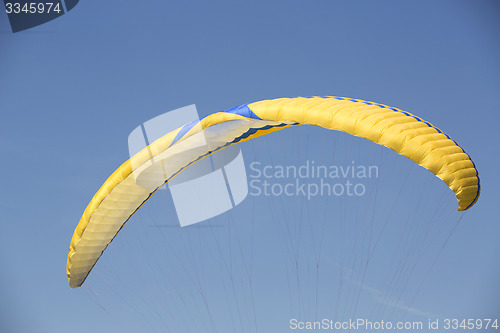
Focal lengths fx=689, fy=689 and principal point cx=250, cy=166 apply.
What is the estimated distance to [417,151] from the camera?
13.1 m

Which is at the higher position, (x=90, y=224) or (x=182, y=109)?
(x=182, y=109)

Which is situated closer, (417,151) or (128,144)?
(417,151)

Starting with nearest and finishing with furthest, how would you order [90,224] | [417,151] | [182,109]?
[417,151]
[90,224]
[182,109]

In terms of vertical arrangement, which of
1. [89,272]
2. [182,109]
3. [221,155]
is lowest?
[89,272]

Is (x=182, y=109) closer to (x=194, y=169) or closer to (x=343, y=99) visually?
(x=194, y=169)

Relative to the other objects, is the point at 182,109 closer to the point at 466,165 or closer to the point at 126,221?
the point at 126,221

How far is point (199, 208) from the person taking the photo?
2061cm

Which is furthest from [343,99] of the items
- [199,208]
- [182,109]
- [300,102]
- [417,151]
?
[199,208]

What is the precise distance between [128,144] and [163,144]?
2.27 meters

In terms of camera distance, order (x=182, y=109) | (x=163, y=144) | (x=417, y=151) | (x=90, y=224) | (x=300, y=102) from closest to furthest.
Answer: (x=417, y=151)
(x=300, y=102)
(x=163, y=144)
(x=90, y=224)
(x=182, y=109)

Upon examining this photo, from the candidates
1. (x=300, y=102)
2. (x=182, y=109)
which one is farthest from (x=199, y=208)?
(x=300, y=102)

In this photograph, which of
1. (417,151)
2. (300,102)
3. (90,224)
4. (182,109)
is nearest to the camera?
(417,151)

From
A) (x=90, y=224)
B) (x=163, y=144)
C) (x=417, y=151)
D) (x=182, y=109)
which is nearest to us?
(x=417, y=151)

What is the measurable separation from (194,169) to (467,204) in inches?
299
